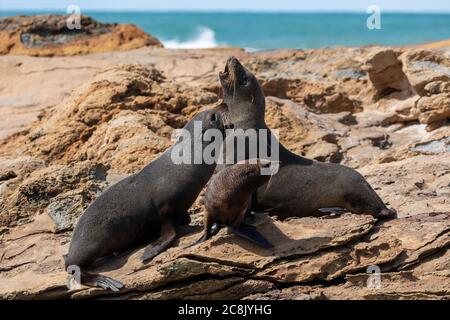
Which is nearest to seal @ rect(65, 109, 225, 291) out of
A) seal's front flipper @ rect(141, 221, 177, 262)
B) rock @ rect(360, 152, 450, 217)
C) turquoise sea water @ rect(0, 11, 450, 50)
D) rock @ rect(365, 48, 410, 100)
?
seal's front flipper @ rect(141, 221, 177, 262)

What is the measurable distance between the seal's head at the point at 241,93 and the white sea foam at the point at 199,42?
44208mm

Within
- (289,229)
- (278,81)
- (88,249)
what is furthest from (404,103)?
(88,249)

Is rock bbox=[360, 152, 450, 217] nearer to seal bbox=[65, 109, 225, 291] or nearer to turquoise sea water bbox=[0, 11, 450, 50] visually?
seal bbox=[65, 109, 225, 291]

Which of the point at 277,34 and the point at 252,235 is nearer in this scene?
the point at 252,235

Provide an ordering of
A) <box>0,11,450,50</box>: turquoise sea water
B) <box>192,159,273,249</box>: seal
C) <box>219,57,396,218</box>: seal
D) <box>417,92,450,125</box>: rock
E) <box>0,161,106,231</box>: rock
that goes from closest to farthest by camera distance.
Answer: <box>192,159,273,249</box>: seal, <box>219,57,396,218</box>: seal, <box>0,161,106,231</box>: rock, <box>417,92,450,125</box>: rock, <box>0,11,450,50</box>: turquoise sea water

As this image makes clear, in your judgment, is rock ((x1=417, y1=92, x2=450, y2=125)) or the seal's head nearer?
the seal's head

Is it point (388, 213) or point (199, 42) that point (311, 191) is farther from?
point (199, 42)

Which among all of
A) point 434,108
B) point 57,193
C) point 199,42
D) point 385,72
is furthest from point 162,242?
point 199,42

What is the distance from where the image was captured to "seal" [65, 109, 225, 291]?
17.0 feet

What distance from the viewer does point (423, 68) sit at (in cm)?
974

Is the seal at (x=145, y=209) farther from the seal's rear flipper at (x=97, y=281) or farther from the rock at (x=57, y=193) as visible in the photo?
the rock at (x=57, y=193)

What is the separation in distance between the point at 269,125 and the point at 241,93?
1979 mm

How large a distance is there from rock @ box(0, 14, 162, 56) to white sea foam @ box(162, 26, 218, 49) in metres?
36.2

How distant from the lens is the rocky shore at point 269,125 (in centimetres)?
487
